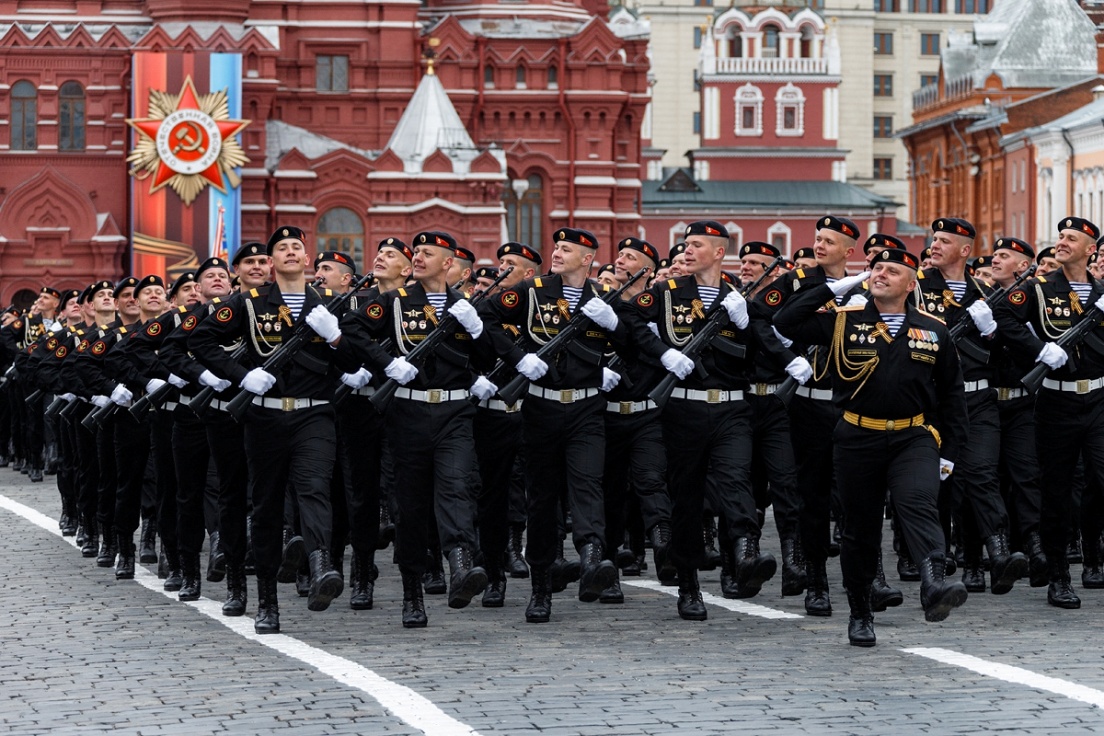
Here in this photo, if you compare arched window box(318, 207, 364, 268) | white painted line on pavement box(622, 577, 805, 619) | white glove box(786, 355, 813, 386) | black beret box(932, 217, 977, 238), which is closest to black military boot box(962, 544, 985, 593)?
white painted line on pavement box(622, 577, 805, 619)

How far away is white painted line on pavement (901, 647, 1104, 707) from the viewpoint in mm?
9570

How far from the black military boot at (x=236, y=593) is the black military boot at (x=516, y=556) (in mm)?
Result: 2652

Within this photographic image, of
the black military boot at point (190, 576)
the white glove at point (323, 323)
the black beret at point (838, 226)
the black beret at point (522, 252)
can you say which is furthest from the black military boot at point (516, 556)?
the black beret at point (838, 226)

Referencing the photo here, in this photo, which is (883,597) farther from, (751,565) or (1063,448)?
(1063,448)

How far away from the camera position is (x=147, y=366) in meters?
13.9

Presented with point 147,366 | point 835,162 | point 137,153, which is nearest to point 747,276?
point 147,366

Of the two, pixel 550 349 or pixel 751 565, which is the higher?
pixel 550 349

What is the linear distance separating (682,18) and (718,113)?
22768 mm

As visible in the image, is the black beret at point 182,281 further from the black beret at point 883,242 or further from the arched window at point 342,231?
the arched window at point 342,231

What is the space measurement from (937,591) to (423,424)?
10.0ft

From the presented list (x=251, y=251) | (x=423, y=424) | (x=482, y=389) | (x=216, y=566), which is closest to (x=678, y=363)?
(x=482, y=389)

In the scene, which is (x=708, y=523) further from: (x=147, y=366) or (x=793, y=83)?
(x=793, y=83)

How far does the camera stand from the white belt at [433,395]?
471 inches

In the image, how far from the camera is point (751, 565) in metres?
12.0
